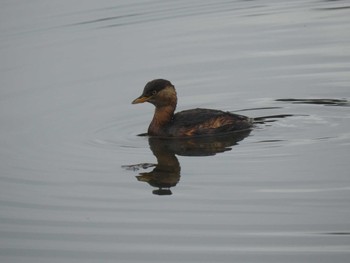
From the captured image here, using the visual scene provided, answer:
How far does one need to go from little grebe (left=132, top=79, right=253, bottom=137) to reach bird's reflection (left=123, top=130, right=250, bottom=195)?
0.31ft

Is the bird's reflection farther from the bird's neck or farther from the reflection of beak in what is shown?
the reflection of beak

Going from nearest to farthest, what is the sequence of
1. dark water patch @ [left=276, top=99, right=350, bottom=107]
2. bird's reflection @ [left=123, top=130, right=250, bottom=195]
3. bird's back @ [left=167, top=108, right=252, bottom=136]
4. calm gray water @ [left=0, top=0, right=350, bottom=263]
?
calm gray water @ [left=0, top=0, right=350, bottom=263] < bird's reflection @ [left=123, top=130, right=250, bottom=195] < bird's back @ [left=167, top=108, right=252, bottom=136] < dark water patch @ [left=276, top=99, right=350, bottom=107]

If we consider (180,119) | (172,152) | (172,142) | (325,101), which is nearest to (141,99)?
(180,119)

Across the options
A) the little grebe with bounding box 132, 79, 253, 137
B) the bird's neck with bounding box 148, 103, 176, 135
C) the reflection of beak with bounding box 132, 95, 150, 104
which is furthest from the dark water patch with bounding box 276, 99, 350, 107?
the reflection of beak with bounding box 132, 95, 150, 104

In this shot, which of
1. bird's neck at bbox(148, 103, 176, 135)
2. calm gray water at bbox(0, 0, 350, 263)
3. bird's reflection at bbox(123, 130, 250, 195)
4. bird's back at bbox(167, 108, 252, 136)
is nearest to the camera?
calm gray water at bbox(0, 0, 350, 263)

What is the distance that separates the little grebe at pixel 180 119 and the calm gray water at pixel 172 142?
0.25 meters

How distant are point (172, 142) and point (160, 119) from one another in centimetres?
48

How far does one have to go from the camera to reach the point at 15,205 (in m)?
10.2

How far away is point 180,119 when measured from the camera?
13047 millimetres

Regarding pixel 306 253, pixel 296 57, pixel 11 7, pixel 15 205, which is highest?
pixel 11 7

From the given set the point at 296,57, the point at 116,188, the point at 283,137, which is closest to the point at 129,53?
the point at 296,57

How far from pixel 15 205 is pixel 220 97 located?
16.2 ft

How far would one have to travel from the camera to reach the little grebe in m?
12.9

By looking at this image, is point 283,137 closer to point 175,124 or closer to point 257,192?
point 175,124
